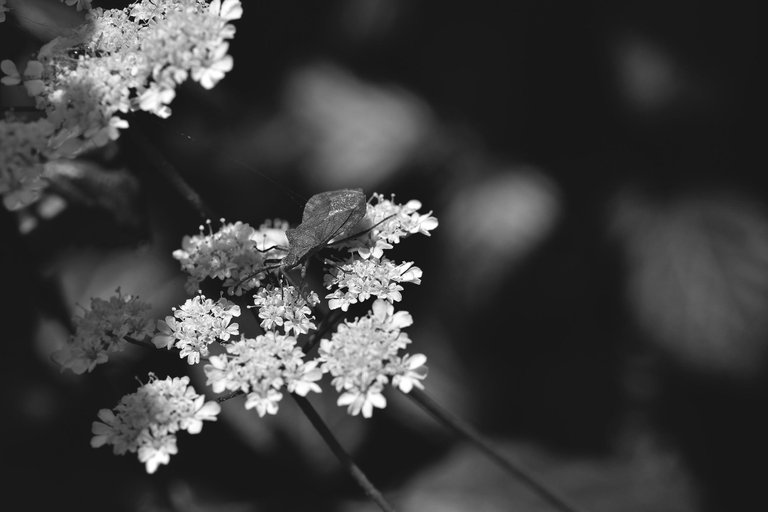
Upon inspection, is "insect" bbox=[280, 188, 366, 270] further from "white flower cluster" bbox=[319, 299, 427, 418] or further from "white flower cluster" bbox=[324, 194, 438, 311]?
"white flower cluster" bbox=[319, 299, 427, 418]

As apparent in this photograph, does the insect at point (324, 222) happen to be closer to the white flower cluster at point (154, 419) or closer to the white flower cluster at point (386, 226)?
the white flower cluster at point (386, 226)

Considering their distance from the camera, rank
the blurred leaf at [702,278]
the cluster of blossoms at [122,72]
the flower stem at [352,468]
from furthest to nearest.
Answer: the blurred leaf at [702,278] < the cluster of blossoms at [122,72] < the flower stem at [352,468]

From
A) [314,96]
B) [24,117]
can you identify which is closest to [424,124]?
[314,96]

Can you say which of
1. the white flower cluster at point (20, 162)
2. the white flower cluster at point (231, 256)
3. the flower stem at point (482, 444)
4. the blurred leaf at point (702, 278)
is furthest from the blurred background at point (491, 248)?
the flower stem at point (482, 444)

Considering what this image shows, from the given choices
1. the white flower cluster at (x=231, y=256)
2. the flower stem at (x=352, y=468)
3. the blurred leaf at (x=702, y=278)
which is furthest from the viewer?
the blurred leaf at (x=702, y=278)

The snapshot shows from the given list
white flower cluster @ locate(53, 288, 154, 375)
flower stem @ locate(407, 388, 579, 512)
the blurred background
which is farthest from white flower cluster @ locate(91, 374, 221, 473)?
the blurred background

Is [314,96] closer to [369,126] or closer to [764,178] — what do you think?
[369,126]

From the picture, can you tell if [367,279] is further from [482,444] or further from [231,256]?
[482,444]
